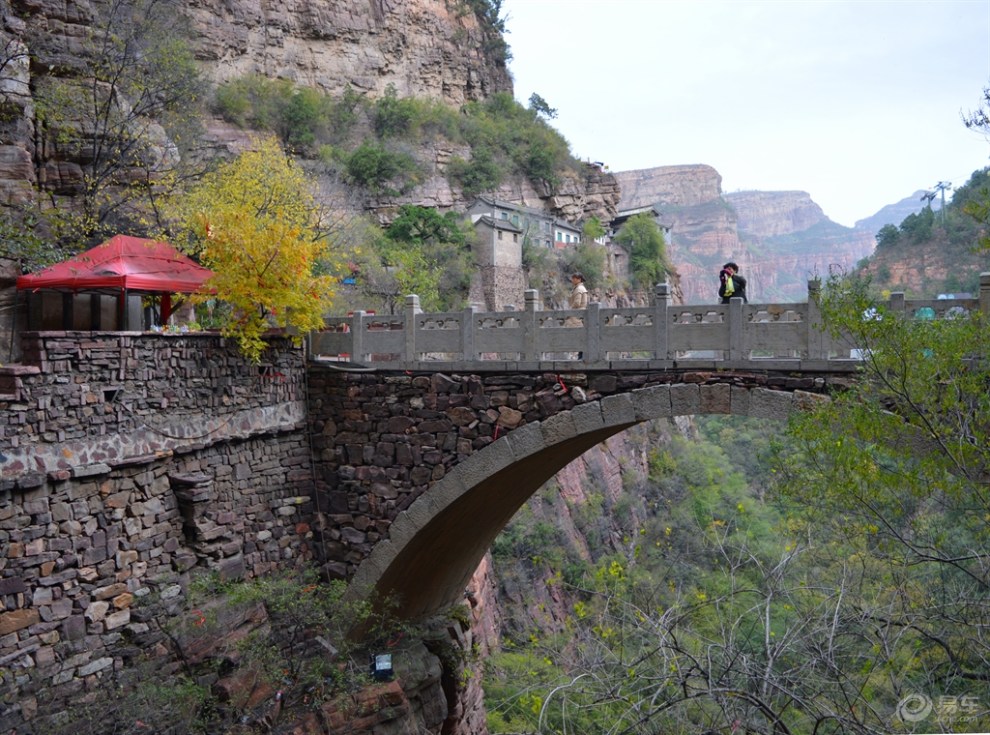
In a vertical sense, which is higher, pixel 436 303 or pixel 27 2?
pixel 27 2

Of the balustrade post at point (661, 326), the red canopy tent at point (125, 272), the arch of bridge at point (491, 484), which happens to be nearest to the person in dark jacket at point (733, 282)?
the balustrade post at point (661, 326)

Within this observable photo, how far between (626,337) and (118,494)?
6.03 m

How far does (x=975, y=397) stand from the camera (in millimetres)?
6246

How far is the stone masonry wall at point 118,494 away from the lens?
297 inches

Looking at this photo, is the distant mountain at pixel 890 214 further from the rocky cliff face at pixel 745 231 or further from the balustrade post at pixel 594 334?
the balustrade post at pixel 594 334

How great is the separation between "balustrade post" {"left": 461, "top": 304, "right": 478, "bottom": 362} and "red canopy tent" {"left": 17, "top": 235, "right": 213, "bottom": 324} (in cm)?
354

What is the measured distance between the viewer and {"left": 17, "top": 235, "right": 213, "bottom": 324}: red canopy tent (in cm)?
975

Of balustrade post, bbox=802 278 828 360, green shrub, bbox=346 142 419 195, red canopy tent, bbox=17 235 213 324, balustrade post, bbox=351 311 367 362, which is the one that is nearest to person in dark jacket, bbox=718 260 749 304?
balustrade post, bbox=802 278 828 360

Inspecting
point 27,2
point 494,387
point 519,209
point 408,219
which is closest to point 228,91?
point 408,219

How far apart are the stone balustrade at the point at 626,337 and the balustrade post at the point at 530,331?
13 millimetres

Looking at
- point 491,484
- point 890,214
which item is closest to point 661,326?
point 491,484

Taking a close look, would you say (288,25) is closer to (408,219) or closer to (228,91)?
(228,91)

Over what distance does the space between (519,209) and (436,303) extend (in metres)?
9.65

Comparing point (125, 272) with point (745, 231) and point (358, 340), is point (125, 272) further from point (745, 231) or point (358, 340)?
point (745, 231)
